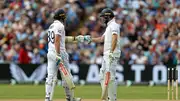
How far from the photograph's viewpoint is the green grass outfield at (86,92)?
21766 mm

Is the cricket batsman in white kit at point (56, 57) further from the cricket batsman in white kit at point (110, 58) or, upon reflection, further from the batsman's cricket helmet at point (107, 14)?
the batsman's cricket helmet at point (107, 14)

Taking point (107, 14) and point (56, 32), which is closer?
point (56, 32)

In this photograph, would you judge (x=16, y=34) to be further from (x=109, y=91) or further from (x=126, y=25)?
(x=109, y=91)

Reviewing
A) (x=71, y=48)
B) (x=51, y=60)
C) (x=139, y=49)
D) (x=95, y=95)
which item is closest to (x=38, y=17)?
(x=71, y=48)

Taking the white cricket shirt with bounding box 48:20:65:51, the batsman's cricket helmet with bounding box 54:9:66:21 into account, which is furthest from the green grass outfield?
the batsman's cricket helmet with bounding box 54:9:66:21

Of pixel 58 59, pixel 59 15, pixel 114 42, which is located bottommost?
pixel 58 59

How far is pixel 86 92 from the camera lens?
23.9 metres

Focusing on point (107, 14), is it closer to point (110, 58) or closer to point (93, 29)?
point (110, 58)

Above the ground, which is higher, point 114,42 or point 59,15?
point 59,15

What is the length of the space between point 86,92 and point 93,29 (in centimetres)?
705

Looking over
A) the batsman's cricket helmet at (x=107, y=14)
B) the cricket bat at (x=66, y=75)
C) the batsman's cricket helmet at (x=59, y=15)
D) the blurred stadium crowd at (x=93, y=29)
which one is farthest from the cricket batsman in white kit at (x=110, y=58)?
the blurred stadium crowd at (x=93, y=29)

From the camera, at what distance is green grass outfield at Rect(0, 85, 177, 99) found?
2177cm

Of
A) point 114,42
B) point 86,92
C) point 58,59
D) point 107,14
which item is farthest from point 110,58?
point 86,92

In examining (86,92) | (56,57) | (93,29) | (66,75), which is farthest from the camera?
(93,29)
